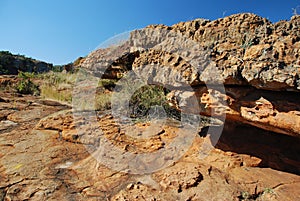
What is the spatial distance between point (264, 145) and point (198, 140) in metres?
0.92

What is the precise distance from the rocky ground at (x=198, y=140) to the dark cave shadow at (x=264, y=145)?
0.04 feet

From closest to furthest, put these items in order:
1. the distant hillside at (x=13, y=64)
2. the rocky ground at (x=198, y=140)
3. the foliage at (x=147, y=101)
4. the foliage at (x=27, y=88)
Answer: the rocky ground at (x=198, y=140) < the foliage at (x=147, y=101) < the foliage at (x=27, y=88) < the distant hillside at (x=13, y=64)

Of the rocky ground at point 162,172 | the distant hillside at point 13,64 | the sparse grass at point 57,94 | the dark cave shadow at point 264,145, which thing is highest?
the distant hillside at point 13,64

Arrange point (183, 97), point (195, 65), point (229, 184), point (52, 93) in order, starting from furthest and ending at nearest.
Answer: point (52, 93)
point (183, 97)
point (195, 65)
point (229, 184)

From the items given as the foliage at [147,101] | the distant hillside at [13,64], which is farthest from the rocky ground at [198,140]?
the distant hillside at [13,64]

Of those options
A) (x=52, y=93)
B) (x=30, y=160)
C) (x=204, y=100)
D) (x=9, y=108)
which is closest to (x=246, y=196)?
(x=204, y=100)

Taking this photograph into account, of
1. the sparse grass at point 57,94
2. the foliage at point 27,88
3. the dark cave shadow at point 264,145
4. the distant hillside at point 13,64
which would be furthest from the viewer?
the distant hillside at point 13,64

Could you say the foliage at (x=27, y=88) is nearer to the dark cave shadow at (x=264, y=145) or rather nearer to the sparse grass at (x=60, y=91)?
the sparse grass at (x=60, y=91)

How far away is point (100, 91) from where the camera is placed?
23.9 ft

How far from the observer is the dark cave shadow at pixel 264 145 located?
2814mm

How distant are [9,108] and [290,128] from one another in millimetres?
5798

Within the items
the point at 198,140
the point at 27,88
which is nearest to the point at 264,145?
the point at 198,140

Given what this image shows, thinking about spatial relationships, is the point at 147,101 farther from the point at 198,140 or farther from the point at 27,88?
the point at 27,88

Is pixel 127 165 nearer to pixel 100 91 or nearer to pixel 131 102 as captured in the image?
pixel 131 102
